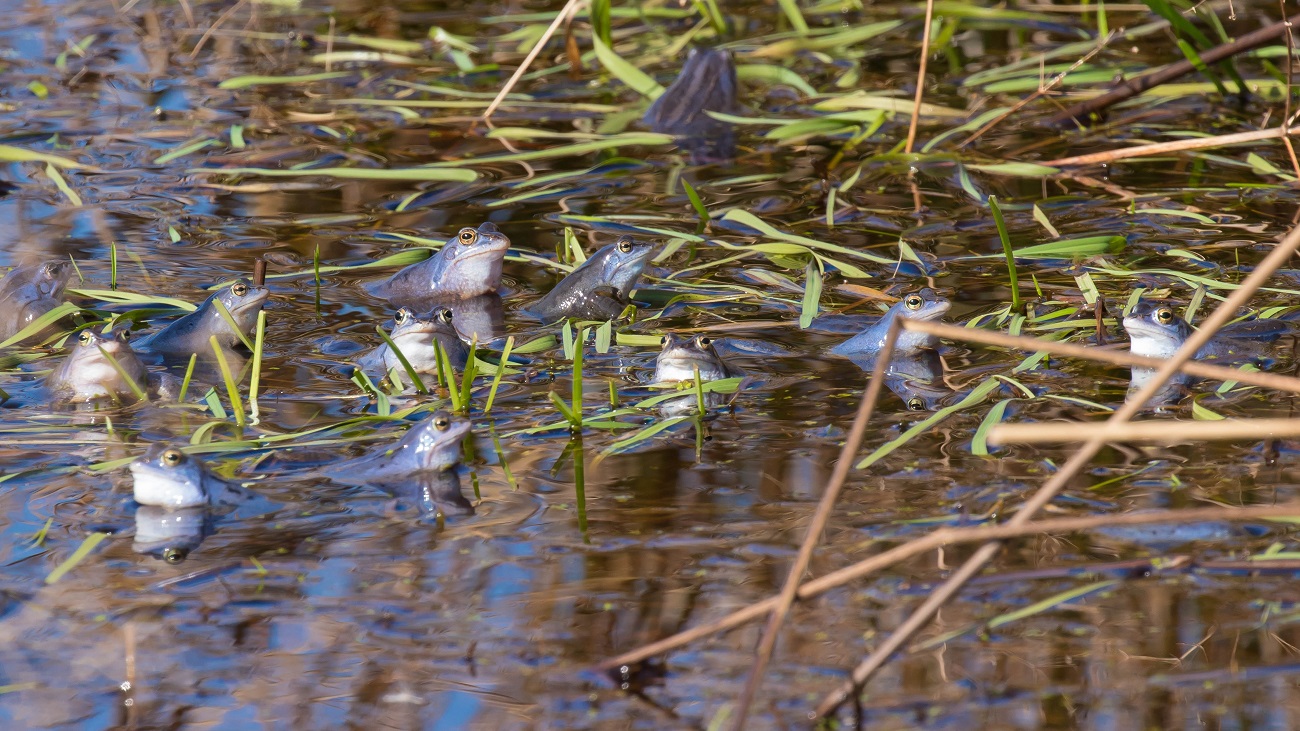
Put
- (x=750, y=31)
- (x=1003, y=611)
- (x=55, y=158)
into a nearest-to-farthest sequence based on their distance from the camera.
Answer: (x=1003, y=611), (x=55, y=158), (x=750, y=31)

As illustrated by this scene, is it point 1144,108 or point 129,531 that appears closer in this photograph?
point 129,531

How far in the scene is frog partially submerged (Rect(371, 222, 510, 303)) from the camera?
14.8ft

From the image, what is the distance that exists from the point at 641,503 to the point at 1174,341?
1575mm

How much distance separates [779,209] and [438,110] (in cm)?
232

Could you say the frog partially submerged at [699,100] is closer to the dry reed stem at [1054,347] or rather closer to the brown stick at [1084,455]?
the dry reed stem at [1054,347]

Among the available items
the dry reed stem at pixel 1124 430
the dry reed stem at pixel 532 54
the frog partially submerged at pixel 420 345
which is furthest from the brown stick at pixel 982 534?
the dry reed stem at pixel 532 54

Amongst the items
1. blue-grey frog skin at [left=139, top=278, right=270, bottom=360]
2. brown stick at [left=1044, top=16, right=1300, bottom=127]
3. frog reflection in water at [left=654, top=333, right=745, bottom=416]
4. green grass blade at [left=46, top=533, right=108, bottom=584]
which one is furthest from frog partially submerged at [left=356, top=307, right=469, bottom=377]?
brown stick at [left=1044, top=16, right=1300, bottom=127]

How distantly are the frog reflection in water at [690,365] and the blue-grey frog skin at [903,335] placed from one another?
1.32 ft

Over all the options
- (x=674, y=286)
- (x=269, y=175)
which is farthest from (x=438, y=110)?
(x=674, y=286)

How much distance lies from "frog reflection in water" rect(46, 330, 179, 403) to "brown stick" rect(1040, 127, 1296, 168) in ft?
11.1

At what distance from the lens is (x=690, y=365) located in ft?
11.8

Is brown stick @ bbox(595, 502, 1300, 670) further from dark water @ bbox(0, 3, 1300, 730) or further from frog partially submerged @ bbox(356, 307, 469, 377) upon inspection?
frog partially submerged @ bbox(356, 307, 469, 377)

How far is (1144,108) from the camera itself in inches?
242

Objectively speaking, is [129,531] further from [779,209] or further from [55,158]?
[55,158]
